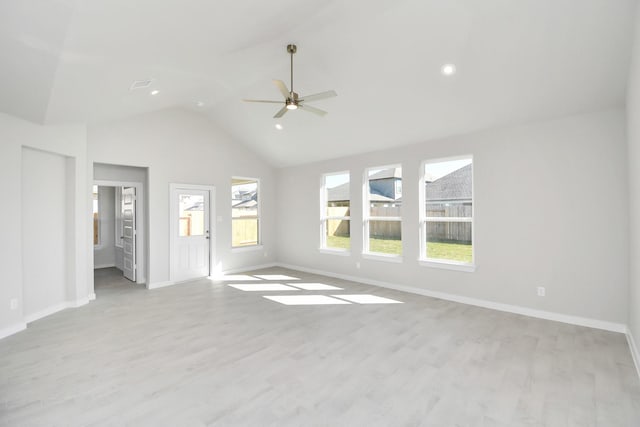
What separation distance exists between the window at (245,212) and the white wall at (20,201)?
2989mm

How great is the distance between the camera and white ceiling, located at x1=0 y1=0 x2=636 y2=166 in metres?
2.44

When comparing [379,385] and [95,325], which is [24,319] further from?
[379,385]

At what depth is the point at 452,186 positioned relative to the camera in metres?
5.12

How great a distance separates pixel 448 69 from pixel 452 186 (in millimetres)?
1975

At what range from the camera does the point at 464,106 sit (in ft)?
14.1

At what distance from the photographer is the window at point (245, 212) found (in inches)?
290

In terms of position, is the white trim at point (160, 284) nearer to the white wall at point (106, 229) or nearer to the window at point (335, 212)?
the white wall at point (106, 229)

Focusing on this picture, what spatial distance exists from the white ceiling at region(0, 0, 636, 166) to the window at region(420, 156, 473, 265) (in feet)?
2.02

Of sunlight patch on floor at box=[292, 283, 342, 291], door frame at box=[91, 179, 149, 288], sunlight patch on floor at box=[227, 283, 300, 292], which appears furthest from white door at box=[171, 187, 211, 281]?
sunlight patch on floor at box=[292, 283, 342, 291]

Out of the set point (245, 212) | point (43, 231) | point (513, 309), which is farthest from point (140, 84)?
point (513, 309)

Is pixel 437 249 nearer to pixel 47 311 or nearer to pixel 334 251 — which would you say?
pixel 334 251

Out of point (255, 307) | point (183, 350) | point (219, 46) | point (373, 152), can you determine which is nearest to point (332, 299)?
point (255, 307)

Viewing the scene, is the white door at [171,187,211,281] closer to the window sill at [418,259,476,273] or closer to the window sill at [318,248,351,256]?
the window sill at [318,248,351,256]

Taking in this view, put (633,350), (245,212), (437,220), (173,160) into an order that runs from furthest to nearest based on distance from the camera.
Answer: (245,212) → (173,160) → (437,220) → (633,350)
